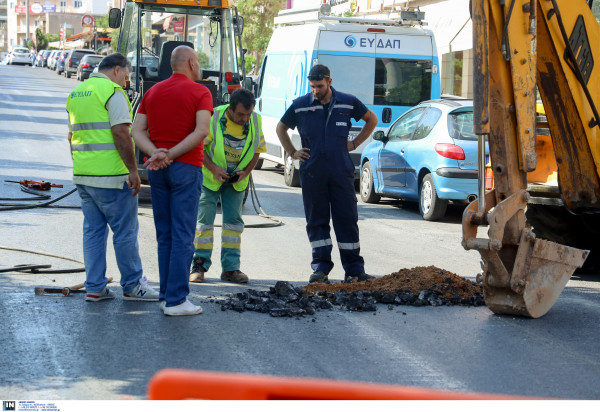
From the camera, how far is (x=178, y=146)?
667 centimetres

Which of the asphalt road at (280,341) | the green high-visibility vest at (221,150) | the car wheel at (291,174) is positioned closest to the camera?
the asphalt road at (280,341)

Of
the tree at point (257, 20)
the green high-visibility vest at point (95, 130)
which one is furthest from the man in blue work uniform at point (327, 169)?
the tree at point (257, 20)

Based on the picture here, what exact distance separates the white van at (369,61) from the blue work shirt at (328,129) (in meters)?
6.47

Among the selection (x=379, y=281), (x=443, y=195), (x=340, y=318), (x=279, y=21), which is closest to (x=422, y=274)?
(x=379, y=281)

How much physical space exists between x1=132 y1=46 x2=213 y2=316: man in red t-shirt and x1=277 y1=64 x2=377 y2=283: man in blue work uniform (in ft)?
5.24

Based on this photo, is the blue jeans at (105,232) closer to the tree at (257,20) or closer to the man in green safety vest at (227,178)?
the man in green safety vest at (227,178)

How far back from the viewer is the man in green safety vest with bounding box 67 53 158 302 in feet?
23.0

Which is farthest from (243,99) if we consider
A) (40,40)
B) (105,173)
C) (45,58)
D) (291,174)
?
(40,40)

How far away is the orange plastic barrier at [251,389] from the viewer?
1959 millimetres

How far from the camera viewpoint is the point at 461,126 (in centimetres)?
1230

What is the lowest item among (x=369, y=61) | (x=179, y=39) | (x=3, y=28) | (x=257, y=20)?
(x=369, y=61)

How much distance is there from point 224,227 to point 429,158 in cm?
502

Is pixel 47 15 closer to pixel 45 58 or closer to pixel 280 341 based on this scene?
pixel 45 58
